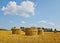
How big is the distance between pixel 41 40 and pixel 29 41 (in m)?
1.15

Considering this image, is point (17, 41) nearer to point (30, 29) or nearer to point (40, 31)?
point (30, 29)

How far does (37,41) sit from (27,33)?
10.7 m

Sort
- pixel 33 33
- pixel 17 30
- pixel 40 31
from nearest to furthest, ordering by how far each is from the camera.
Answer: pixel 33 33
pixel 17 30
pixel 40 31

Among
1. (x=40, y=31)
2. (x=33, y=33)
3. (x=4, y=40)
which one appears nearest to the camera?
(x=4, y=40)

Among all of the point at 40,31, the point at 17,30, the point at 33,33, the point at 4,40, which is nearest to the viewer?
the point at 4,40

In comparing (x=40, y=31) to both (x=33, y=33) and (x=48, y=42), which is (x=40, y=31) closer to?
(x=33, y=33)

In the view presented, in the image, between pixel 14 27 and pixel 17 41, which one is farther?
pixel 14 27

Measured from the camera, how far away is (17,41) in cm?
1219

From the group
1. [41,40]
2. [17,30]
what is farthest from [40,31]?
[41,40]

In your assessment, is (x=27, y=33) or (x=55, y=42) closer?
(x=55, y=42)

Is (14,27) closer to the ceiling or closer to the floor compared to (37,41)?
closer to the ceiling

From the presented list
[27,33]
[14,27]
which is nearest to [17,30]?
[14,27]

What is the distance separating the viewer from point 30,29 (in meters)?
23.0

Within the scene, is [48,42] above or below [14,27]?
below
